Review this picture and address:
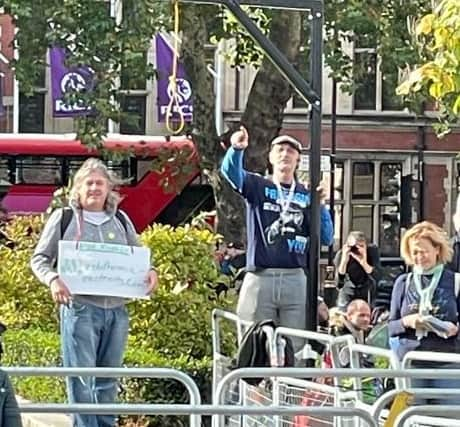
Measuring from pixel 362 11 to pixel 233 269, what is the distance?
22.8 feet

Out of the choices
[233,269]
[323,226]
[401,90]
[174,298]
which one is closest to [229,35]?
[233,269]

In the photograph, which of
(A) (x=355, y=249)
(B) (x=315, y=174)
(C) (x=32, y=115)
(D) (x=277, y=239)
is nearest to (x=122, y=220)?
(D) (x=277, y=239)

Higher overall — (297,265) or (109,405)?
(297,265)

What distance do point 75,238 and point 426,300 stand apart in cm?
222

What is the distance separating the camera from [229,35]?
1933 cm

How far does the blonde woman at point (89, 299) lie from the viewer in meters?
8.00

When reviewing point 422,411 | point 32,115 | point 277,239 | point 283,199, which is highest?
point 32,115

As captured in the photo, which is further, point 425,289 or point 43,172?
point 43,172

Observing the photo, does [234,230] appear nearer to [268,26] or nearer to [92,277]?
[268,26]

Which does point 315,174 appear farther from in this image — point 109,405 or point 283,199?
point 109,405

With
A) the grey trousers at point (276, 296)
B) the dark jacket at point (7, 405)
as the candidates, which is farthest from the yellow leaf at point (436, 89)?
the dark jacket at point (7, 405)

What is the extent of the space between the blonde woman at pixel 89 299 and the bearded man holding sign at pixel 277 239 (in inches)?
35.2

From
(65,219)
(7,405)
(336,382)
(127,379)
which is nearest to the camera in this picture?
(7,405)

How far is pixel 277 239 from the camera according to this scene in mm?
8914
